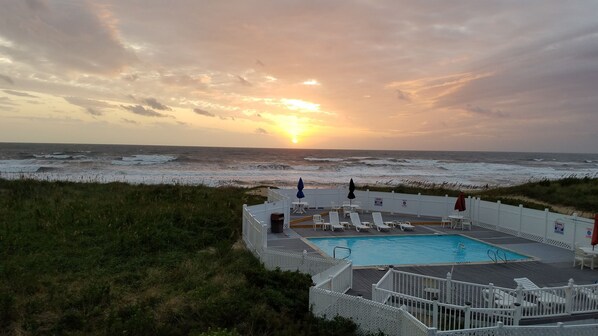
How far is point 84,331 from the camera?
755 centimetres

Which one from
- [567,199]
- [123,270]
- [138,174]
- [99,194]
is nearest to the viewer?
[123,270]

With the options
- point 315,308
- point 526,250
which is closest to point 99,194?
point 315,308

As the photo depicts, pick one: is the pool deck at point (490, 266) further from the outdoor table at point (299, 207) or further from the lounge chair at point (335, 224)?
the outdoor table at point (299, 207)

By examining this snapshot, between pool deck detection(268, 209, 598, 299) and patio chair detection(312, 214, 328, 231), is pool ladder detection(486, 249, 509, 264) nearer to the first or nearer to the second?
pool deck detection(268, 209, 598, 299)

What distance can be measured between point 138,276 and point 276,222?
5.77 metres

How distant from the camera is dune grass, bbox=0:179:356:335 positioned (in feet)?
24.9

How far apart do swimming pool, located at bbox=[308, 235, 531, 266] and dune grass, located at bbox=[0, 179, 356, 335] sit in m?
3.16

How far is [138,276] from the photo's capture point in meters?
10.4

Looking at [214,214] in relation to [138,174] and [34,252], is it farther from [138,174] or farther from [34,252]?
[138,174]

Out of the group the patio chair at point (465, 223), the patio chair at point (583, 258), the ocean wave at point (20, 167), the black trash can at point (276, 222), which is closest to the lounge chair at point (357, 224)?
the black trash can at point (276, 222)

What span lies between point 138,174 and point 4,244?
122 ft

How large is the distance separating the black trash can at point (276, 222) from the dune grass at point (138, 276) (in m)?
1.27

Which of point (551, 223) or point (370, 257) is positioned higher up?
point (551, 223)

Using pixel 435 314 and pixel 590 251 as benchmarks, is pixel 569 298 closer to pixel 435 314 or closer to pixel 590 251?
pixel 435 314
